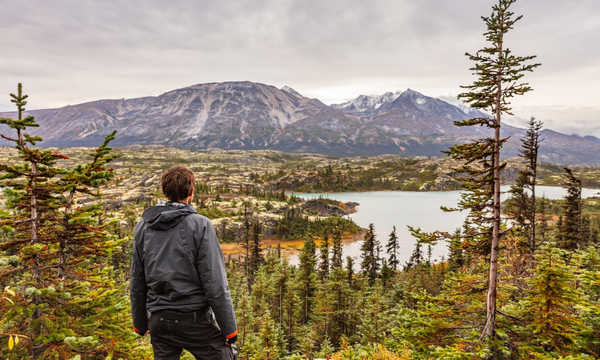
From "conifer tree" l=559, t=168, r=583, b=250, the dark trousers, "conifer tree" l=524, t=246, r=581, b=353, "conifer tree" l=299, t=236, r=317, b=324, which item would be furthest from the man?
"conifer tree" l=559, t=168, r=583, b=250

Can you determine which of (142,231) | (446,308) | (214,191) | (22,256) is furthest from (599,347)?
(214,191)

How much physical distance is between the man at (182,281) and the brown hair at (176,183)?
0.02 metres

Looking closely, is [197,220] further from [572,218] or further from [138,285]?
[572,218]

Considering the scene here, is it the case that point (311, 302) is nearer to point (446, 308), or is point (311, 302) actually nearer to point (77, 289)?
point (446, 308)

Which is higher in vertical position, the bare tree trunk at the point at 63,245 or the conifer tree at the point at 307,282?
the bare tree trunk at the point at 63,245

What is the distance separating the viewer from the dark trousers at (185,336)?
11.5ft

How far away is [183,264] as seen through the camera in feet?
11.5

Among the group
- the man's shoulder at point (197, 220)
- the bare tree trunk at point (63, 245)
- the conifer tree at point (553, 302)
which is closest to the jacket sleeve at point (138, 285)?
the man's shoulder at point (197, 220)

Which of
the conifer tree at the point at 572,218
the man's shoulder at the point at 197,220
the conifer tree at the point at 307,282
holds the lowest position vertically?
the conifer tree at the point at 307,282

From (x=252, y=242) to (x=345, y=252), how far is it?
30202 millimetres

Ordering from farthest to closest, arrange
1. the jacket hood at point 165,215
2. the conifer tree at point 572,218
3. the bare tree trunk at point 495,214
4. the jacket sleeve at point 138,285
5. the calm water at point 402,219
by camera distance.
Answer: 1. the calm water at point 402,219
2. the conifer tree at point 572,218
3. the bare tree trunk at point 495,214
4. the jacket sleeve at point 138,285
5. the jacket hood at point 165,215

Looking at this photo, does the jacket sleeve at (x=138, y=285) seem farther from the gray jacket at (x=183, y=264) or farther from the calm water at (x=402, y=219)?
the calm water at (x=402, y=219)

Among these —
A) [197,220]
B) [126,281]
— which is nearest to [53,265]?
[126,281]

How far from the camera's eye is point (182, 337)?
143 inches
